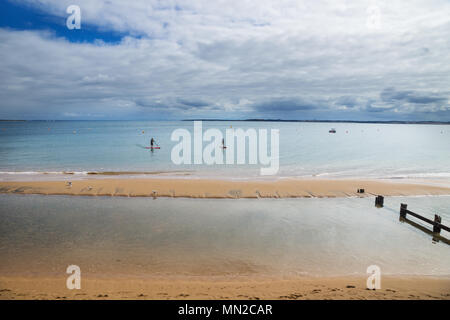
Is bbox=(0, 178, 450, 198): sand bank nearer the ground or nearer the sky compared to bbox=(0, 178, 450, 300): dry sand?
nearer the sky

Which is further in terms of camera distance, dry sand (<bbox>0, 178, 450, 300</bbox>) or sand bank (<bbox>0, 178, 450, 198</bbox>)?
sand bank (<bbox>0, 178, 450, 198</bbox>)

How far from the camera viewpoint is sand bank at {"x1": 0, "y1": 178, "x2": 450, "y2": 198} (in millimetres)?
22625

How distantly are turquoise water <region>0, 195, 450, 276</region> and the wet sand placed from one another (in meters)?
0.68

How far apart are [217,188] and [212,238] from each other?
10747 millimetres

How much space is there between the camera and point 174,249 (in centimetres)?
1248

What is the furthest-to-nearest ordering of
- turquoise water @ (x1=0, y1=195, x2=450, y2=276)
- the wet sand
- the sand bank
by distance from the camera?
the sand bank < turquoise water @ (x1=0, y1=195, x2=450, y2=276) < the wet sand

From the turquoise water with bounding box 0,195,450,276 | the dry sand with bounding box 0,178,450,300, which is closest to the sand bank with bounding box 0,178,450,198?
the turquoise water with bounding box 0,195,450,276

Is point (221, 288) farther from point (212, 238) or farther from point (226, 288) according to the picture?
point (212, 238)

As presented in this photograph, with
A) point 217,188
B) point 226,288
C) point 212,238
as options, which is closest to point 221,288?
point 226,288

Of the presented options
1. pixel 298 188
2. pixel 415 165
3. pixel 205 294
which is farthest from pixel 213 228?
pixel 415 165

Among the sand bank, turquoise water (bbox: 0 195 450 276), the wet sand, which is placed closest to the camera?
the wet sand

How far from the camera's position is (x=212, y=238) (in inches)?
545

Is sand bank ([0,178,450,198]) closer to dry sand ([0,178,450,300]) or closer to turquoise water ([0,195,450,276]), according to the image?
turquoise water ([0,195,450,276])
